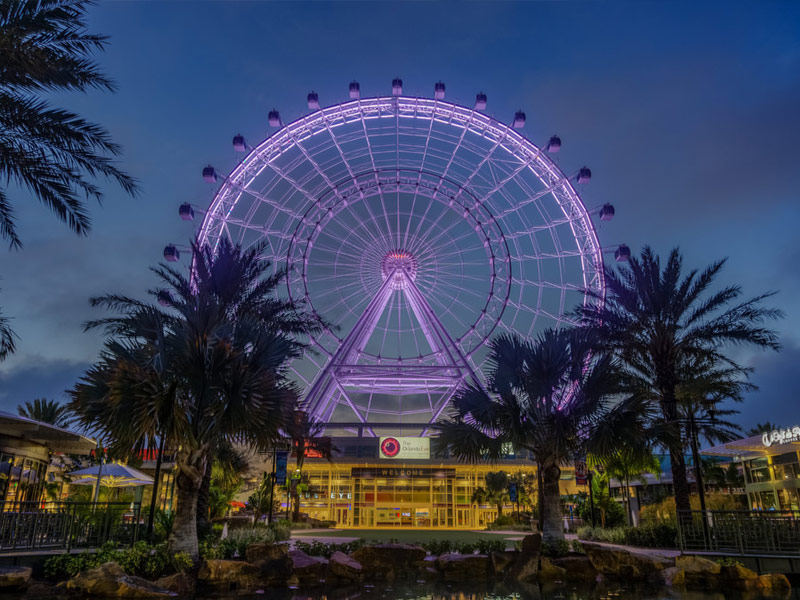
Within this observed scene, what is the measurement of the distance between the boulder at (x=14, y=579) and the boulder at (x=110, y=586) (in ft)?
2.83

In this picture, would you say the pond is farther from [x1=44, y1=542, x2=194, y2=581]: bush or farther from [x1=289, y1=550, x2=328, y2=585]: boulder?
[x1=44, y1=542, x2=194, y2=581]: bush

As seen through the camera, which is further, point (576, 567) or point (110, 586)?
point (576, 567)

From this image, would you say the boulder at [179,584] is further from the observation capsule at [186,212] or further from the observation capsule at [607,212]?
the observation capsule at [607,212]

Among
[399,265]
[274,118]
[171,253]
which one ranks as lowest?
[171,253]

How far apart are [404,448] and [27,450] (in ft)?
89.6

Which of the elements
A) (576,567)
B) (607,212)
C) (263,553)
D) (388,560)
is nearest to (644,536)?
Result: (576,567)

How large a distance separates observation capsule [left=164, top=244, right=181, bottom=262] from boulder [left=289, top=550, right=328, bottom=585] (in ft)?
50.6

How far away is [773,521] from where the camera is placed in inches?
609

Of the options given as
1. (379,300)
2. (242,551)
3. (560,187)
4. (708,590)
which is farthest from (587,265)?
(242,551)

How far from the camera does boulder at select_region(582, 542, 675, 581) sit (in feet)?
50.8

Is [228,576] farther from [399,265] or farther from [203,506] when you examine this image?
[399,265]

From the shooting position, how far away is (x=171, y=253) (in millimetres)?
26812

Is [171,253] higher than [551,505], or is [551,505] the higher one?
[171,253]

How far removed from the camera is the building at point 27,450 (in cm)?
1939
